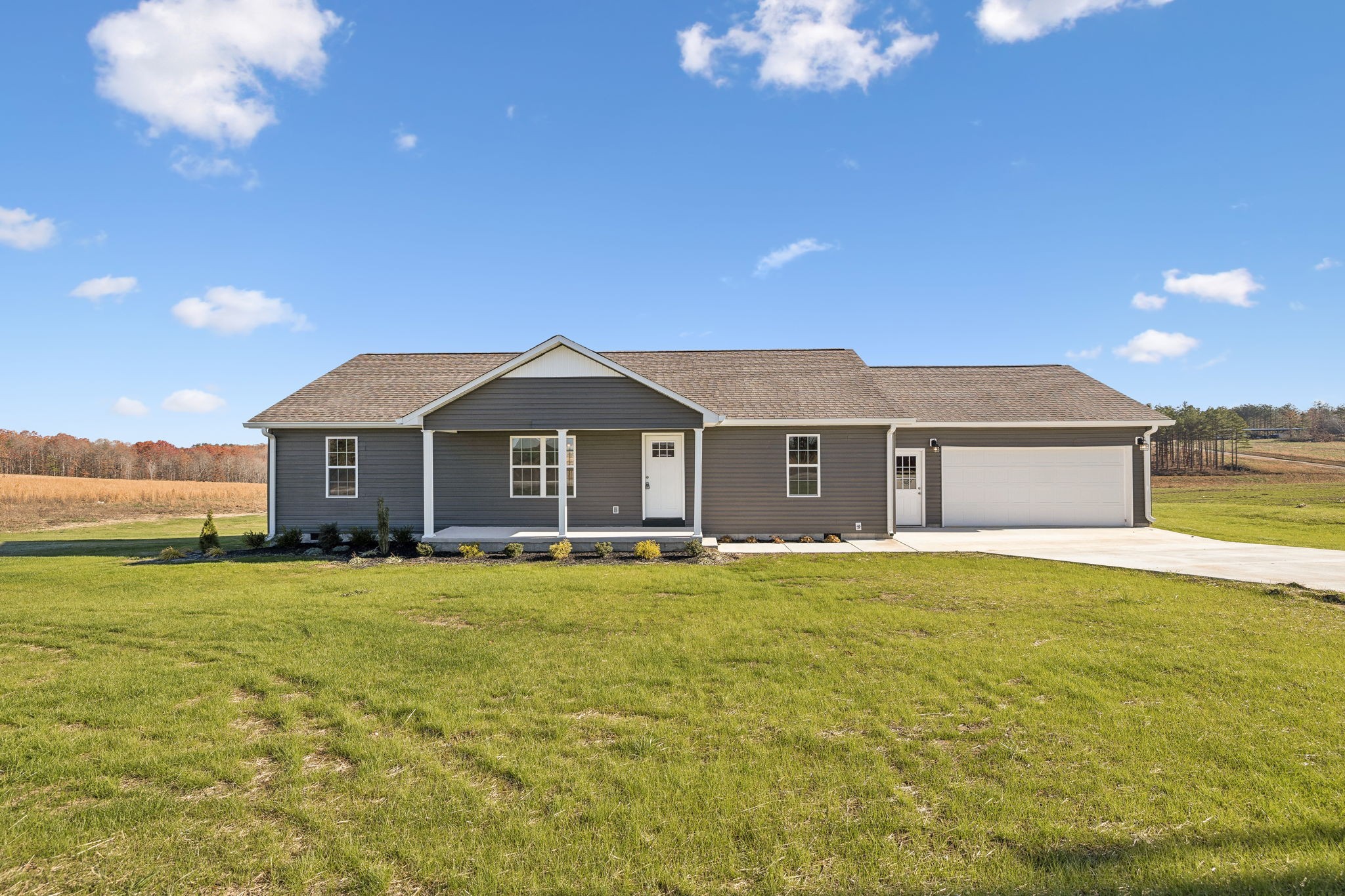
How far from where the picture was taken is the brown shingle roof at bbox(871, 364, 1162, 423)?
19.0 meters

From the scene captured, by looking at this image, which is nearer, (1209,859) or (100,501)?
(1209,859)

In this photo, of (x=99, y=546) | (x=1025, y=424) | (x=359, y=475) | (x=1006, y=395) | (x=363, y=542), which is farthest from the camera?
(x=1006, y=395)

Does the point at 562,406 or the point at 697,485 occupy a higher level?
the point at 562,406

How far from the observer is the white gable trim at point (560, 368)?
15.5 meters

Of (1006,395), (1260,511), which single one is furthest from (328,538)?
(1260,511)

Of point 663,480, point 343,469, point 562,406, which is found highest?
point 562,406

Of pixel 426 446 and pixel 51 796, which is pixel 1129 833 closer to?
pixel 51 796

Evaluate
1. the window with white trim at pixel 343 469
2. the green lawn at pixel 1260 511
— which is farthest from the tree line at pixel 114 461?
the green lawn at pixel 1260 511

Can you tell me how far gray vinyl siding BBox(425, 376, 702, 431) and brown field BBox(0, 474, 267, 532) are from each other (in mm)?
17903

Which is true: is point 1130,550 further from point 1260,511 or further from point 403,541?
point 403,541

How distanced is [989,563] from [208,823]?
486 inches

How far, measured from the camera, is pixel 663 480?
16.9 m

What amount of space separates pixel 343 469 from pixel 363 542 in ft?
9.55

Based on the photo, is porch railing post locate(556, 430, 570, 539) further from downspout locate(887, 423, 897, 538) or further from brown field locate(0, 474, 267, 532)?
brown field locate(0, 474, 267, 532)
